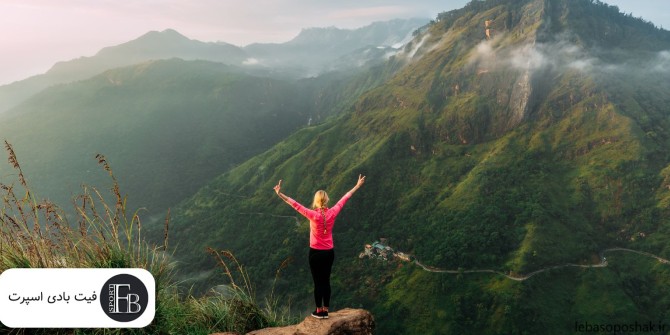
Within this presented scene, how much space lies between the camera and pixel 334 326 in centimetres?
676

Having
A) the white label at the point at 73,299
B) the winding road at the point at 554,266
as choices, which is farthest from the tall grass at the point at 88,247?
the winding road at the point at 554,266

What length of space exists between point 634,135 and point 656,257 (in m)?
62.6

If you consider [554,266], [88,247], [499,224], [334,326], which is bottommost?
[554,266]

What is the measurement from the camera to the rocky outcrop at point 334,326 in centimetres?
655

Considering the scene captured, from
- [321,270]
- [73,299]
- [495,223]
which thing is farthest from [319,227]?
[495,223]

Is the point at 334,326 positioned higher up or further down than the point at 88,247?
further down

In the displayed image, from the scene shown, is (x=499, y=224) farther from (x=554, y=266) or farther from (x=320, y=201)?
(x=320, y=201)

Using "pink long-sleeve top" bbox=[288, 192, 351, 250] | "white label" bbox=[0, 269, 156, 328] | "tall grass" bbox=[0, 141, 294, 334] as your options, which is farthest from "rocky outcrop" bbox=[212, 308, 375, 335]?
"white label" bbox=[0, 269, 156, 328]

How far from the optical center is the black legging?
7.63m

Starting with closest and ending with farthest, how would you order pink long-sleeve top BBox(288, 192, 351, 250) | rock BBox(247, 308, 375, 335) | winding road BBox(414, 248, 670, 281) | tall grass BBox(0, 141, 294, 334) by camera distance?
tall grass BBox(0, 141, 294, 334)
rock BBox(247, 308, 375, 335)
pink long-sleeve top BBox(288, 192, 351, 250)
winding road BBox(414, 248, 670, 281)

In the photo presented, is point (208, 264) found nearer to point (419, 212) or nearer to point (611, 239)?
point (419, 212)

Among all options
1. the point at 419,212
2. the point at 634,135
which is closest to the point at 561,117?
the point at 634,135

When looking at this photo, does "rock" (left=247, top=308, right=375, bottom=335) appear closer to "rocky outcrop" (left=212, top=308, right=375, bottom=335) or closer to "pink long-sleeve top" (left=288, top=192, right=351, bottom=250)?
"rocky outcrop" (left=212, top=308, right=375, bottom=335)

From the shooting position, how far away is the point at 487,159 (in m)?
173
